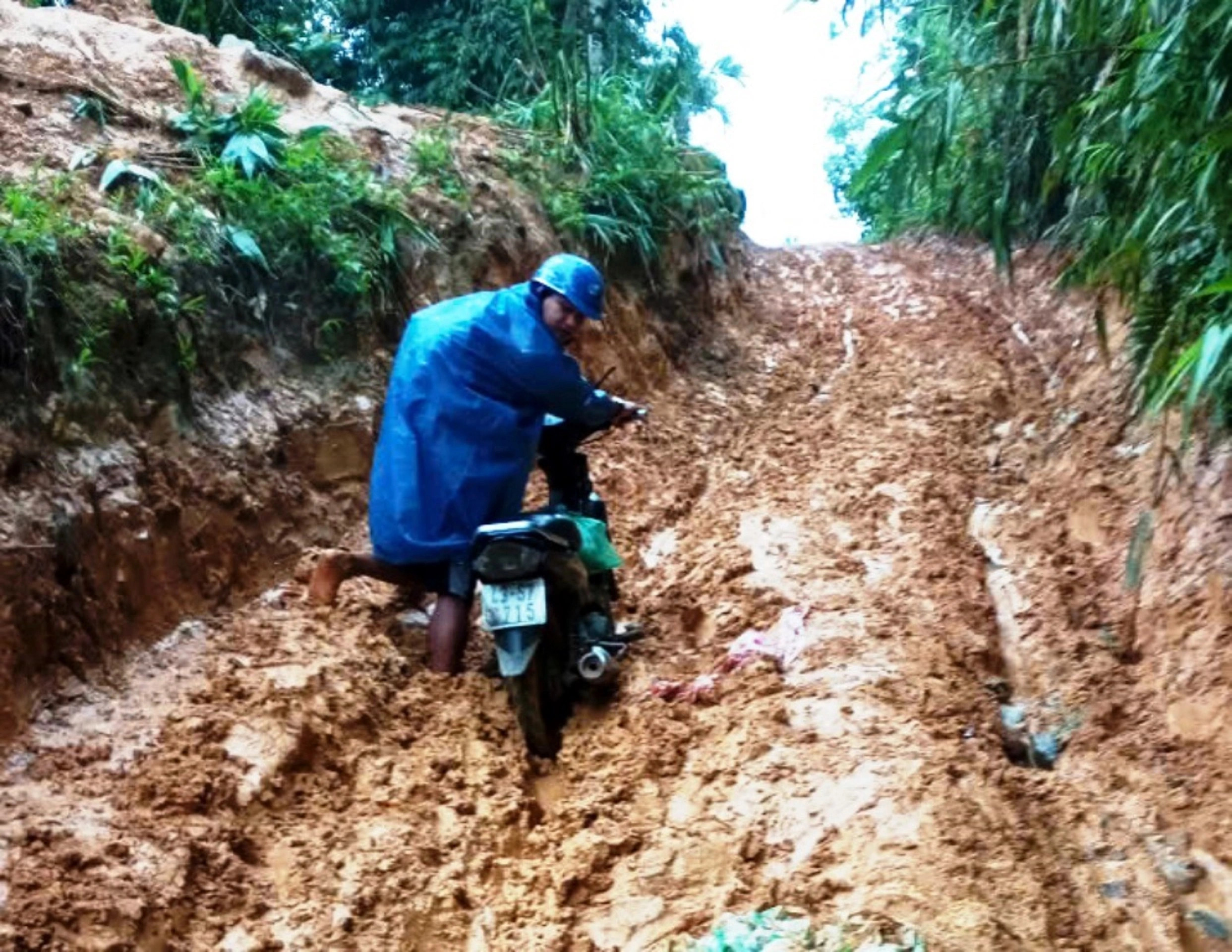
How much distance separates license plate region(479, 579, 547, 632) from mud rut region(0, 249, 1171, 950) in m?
0.34

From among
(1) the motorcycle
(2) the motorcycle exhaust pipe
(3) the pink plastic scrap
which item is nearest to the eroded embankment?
(1) the motorcycle

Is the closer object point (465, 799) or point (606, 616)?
point (465, 799)

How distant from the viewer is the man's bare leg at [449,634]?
3936mm

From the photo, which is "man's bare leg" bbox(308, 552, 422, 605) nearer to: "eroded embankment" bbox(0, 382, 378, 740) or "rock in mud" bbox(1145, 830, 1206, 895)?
"eroded embankment" bbox(0, 382, 378, 740)

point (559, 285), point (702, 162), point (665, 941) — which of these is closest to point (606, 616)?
Result: point (559, 285)

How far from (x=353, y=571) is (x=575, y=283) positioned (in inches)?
44.3

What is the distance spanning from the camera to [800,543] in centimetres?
502

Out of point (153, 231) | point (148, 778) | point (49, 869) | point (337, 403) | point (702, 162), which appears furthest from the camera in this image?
point (702, 162)

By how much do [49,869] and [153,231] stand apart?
2.54 metres

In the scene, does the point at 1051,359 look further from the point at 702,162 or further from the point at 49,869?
the point at 49,869

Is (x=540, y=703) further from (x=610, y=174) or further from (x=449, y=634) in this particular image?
(x=610, y=174)

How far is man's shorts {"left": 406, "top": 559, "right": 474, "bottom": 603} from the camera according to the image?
393 cm

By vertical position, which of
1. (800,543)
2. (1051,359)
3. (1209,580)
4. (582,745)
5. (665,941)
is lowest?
(665,941)

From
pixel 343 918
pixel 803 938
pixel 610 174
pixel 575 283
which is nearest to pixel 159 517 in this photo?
pixel 575 283
